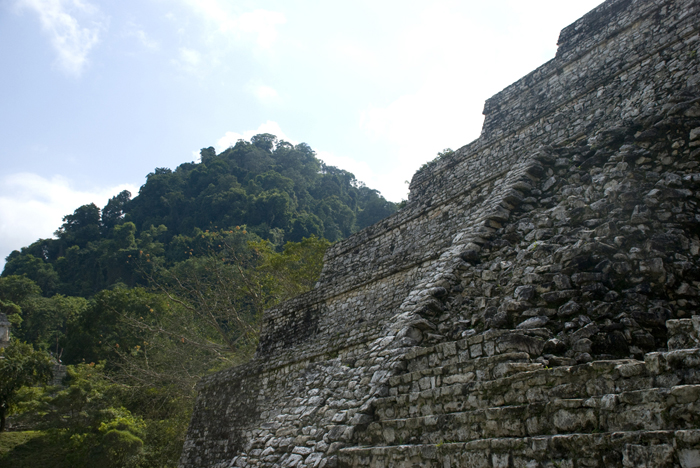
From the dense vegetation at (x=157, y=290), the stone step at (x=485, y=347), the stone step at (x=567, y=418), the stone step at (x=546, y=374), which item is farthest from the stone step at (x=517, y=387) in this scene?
the dense vegetation at (x=157, y=290)

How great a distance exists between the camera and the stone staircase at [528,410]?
2615mm

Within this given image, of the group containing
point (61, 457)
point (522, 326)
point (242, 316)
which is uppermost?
point (242, 316)

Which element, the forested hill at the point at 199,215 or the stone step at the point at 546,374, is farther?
the forested hill at the point at 199,215

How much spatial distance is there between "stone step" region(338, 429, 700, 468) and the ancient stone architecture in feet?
0.03

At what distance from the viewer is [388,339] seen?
5680 mm

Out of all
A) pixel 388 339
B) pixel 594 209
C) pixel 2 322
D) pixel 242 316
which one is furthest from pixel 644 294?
pixel 2 322

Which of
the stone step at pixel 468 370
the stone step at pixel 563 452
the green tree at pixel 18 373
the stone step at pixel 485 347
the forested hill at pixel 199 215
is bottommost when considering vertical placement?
the stone step at pixel 563 452

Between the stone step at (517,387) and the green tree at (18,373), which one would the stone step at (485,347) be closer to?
the stone step at (517,387)

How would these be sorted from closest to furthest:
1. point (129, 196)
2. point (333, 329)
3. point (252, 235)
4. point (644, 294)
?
point (644, 294)
point (333, 329)
point (252, 235)
point (129, 196)

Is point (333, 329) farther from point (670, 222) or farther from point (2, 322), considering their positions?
point (2, 322)

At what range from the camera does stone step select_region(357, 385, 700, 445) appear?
8.54 feet

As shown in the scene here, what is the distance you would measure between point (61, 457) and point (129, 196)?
50091 millimetres

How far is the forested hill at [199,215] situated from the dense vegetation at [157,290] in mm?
166

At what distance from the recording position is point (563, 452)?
288 centimetres
